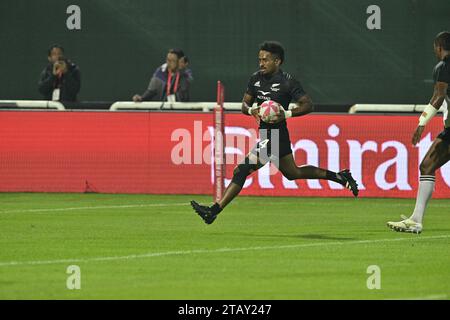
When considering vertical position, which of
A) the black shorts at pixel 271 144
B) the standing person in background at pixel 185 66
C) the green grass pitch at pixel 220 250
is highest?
the standing person in background at pixel 185 66

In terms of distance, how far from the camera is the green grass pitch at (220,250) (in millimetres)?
12750

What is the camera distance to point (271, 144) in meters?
18.0

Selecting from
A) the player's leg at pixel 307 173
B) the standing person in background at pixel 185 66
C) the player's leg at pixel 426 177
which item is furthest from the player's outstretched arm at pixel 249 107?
the standing person in background at pixel 185 66

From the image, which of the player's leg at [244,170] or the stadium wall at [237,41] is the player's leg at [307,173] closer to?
the player's leg at [244,170]

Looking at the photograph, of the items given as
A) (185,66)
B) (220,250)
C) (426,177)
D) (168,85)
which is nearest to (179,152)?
(168,85)

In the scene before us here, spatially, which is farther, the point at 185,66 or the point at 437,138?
the point at 185,66

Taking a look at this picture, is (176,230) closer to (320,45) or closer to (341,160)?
(341,160)

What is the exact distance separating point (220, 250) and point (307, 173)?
8.94 ft

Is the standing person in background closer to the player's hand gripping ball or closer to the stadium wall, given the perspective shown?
the stadium wall

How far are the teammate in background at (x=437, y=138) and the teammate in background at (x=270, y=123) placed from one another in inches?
54.9

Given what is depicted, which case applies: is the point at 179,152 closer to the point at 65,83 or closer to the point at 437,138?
the point at 65,83

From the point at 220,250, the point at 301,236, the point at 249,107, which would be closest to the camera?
the point at 220,250

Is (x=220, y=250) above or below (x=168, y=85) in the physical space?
below

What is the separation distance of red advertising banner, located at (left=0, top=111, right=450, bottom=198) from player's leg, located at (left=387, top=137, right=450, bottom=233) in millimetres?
5972
